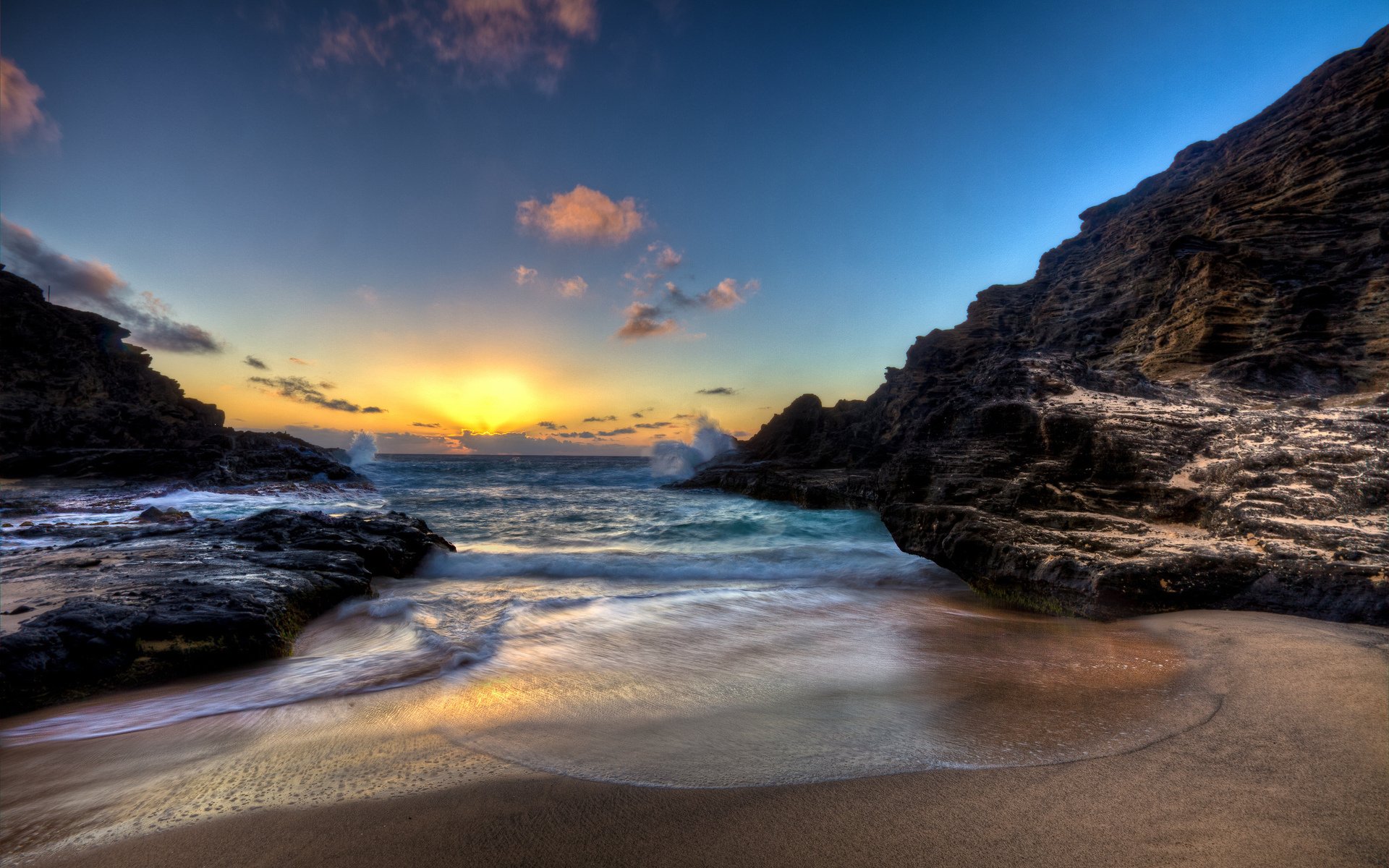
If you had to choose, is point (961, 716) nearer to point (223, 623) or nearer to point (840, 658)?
point (840, 658)

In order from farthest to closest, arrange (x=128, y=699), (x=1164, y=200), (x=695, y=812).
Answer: (x=1164, y=200)
(x=128, y=699)
(x=695, y=812)

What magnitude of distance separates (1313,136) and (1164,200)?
6451 mm

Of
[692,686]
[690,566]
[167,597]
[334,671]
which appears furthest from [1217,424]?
[167,597]

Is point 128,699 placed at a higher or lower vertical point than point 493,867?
lower

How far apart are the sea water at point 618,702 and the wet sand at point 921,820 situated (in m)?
0.16

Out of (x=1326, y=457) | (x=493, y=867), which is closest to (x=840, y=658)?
(x=493, y=867)

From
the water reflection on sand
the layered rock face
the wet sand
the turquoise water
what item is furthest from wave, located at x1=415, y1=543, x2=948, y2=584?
the wet sand

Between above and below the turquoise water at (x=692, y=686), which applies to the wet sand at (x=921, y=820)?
above

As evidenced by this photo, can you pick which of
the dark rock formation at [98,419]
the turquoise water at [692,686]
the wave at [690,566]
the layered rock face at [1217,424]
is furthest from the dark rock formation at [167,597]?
the dark rock formation at [98,419]

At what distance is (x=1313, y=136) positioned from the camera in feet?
35.6

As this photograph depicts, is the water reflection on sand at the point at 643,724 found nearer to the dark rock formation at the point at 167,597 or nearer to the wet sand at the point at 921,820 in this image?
the wet sand at the point at 921,820

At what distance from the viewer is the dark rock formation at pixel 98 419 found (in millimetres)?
20297

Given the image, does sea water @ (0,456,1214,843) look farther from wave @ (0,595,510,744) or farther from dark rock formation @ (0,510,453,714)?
dark rock formation @ (0,510,453,714)

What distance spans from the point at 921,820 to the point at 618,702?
2.02m
